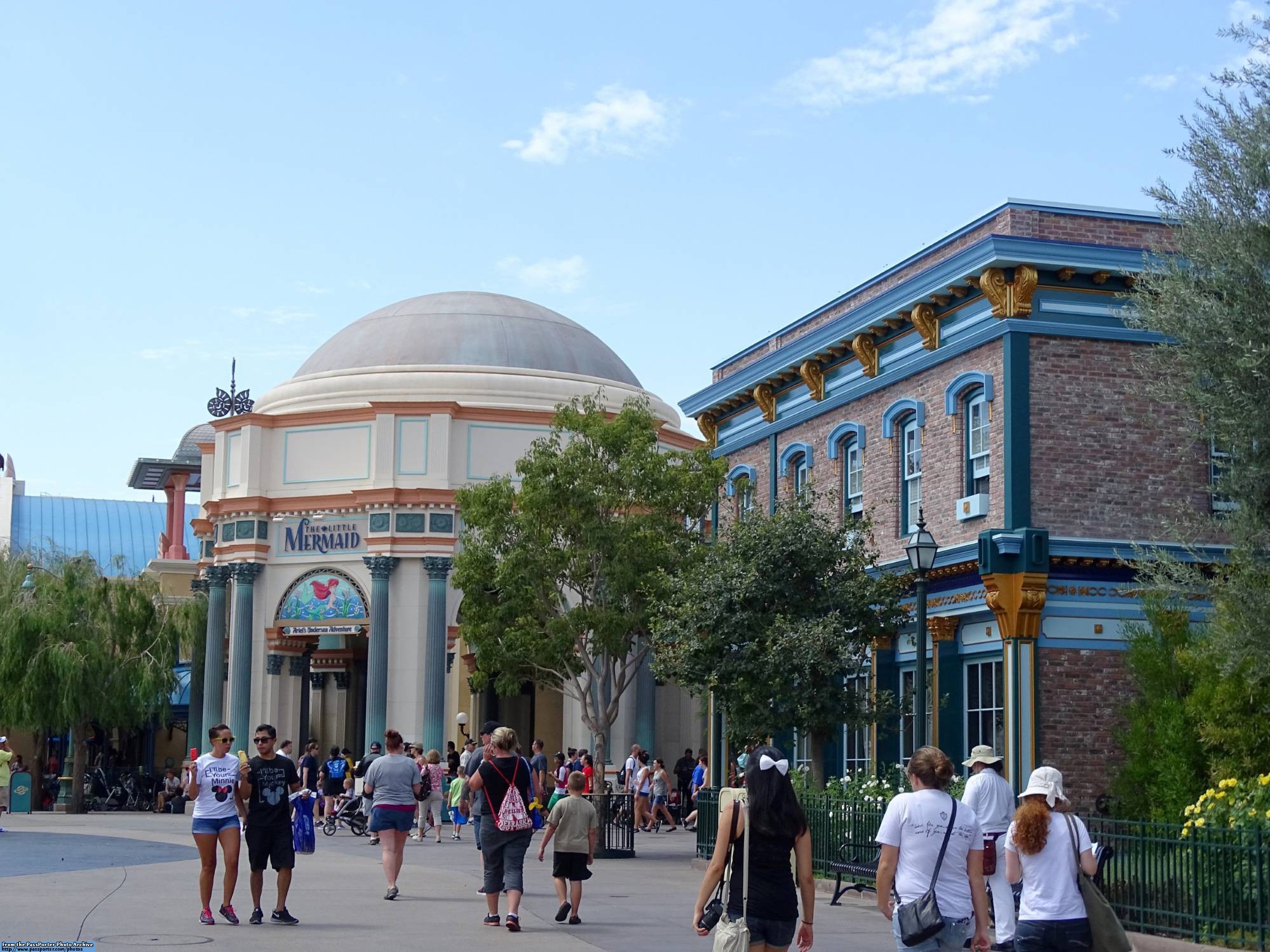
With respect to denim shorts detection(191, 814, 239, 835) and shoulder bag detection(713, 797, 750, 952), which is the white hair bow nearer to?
shoulder bag detection(713, 797, 750, 952)

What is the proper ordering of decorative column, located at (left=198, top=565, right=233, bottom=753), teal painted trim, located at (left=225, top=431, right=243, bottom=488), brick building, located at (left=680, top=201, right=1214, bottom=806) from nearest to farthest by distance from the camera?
brick building, located at (left=680, top=201, right=1214, bottom=806) → decorative column, located at (left=198, top=565, right=233, bottom=753) → teal painted trim, located at (left=225, top=431, right=243, bottom=488)

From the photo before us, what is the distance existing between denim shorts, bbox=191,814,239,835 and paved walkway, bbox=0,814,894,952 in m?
0.81

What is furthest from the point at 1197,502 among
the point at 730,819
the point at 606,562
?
the point at 730,819

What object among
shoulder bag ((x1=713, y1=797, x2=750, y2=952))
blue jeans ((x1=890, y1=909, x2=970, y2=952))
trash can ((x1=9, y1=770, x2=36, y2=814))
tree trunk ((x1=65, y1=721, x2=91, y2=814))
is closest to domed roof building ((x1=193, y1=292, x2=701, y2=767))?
tree trunk ((x1=65, y1=721, x2=91, y2=814))

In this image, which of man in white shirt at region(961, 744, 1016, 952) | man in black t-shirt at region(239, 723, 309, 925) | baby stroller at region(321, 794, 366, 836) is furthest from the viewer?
baby stroller at region(321, 794, 366, 836)

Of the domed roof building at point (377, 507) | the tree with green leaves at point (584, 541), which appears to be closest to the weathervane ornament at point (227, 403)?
the domed roof building at point (377, 507)

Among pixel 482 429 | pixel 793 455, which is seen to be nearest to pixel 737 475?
pixel 793 455

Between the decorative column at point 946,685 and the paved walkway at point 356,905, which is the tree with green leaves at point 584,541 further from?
the decorative column at point 946,685

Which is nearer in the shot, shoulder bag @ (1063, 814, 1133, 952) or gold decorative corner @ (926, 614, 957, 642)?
shoulder bag @ (1063, 814, 1133, 952)

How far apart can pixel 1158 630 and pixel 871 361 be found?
6642 millimetres

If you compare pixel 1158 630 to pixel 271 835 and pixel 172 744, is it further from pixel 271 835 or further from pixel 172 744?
pixel 172 744

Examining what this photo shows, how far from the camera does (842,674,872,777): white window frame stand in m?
26.1

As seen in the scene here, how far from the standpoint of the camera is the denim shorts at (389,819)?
1703 centimetres

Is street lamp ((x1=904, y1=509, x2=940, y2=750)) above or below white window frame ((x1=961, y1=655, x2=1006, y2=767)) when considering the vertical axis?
above
